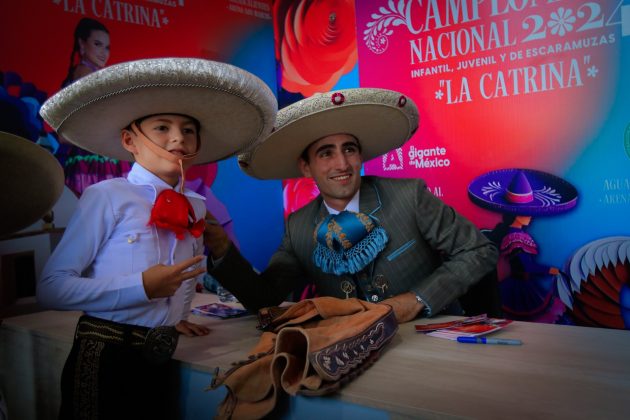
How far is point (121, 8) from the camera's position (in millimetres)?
2807

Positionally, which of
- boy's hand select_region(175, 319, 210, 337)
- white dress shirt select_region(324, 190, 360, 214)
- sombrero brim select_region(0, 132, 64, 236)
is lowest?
boy's hand select_region(175, 319, 210, 337)

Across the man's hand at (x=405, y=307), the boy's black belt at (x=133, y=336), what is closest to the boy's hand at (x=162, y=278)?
the boy's black belt at (x=133, y=336)

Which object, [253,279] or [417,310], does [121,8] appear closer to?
[253,279]

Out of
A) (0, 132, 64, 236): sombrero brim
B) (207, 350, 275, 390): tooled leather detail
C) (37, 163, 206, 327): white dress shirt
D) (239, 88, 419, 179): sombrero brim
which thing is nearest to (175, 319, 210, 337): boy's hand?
(37, 163, 206, 327): white dress shirt

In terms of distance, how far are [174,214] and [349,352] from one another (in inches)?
22.9

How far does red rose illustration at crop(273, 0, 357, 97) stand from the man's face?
1.77m

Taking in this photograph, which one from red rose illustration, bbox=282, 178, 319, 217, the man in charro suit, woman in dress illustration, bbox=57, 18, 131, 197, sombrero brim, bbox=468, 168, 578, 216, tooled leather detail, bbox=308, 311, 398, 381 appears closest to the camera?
tooled leather detail, bbox=308, 311, 398, 381

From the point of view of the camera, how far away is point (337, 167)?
81.6 inches

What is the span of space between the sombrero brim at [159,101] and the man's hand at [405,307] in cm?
69

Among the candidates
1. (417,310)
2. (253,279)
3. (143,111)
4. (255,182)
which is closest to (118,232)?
(143,111)

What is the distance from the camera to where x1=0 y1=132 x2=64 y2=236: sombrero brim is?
123 cm

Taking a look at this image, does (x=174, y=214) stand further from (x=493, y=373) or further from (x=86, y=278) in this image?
(x=493, y=373)

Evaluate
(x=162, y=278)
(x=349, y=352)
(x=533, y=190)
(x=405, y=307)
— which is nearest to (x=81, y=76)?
(x=162, y=278)

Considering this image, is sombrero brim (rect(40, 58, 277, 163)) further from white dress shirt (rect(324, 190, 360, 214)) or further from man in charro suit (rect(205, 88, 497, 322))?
white dress shirt (rect(324, 190, 360, 214))
